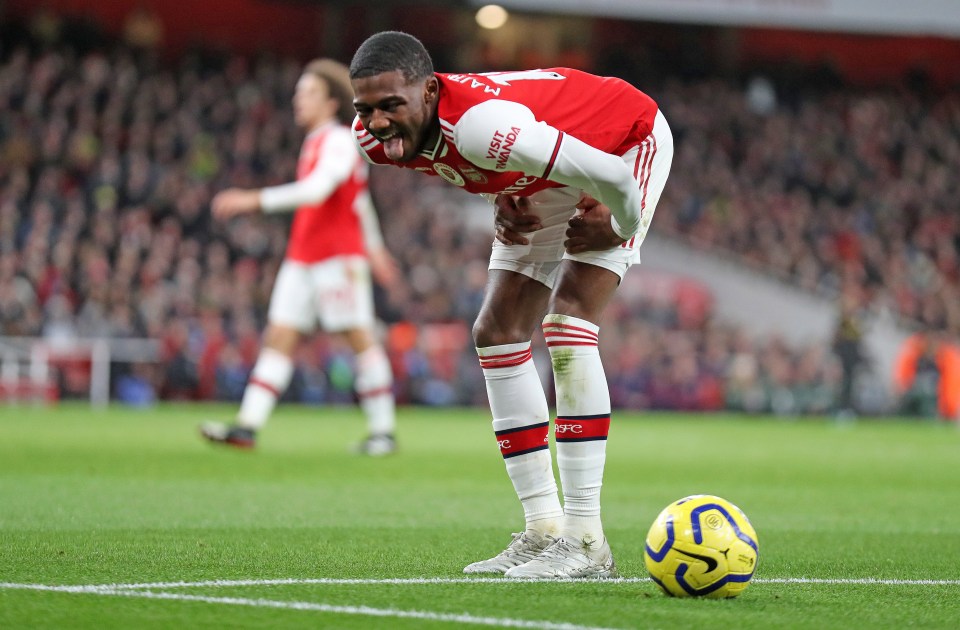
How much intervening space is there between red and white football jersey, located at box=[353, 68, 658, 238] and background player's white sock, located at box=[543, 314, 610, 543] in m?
0.42

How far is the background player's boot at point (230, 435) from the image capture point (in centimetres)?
1038

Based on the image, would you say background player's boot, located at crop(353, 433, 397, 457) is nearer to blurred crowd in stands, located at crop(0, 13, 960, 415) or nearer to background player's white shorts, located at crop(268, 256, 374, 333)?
background player's white shorts, located at crop(268, 256, 374, 333)

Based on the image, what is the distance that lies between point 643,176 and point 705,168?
2547cm

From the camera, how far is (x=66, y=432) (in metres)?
13.3

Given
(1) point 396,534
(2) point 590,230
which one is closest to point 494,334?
(2) point 590,230

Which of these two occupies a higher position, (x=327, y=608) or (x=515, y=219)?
(x=515, y=219)

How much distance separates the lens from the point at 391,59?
4480 millimetres

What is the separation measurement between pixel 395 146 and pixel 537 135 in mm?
488

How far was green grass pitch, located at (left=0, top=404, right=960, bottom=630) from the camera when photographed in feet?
13.0

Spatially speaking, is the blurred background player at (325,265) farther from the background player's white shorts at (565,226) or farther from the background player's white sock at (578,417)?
the background player's white sock at (578,417)

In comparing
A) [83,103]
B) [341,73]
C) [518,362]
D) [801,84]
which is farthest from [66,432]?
[801,84]

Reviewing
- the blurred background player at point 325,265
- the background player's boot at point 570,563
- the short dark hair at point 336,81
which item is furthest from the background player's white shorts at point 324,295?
the background player's boot at point 570,563

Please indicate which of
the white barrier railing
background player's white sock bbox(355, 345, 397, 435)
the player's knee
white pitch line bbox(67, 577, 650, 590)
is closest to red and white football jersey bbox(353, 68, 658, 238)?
the player's knee

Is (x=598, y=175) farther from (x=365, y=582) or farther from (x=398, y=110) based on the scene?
(x=365, y=582)
